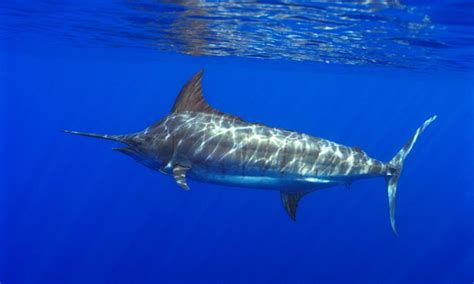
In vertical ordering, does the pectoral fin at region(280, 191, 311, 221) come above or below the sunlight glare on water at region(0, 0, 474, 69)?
below

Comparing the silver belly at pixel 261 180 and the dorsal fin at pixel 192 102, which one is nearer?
the silver belly at pixel 261 180

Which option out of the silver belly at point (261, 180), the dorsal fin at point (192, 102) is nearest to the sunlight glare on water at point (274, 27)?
the dorsal fin at point (192, 102)

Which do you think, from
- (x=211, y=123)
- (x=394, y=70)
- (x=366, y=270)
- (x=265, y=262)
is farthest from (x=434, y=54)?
(x=211, y=123)

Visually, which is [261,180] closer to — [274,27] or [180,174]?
[180,174]

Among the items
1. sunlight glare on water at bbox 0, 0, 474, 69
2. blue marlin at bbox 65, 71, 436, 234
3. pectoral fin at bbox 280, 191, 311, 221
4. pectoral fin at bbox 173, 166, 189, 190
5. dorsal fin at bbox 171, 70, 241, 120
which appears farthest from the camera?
sunlight glare on water at bbox 0, 0, 474, 69

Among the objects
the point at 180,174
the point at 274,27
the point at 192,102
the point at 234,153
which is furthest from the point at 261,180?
the point at 274,27

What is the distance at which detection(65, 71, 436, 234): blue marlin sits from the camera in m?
8.19

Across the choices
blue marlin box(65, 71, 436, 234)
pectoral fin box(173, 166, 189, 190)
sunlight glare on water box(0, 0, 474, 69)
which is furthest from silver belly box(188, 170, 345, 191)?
sunlight glare on water box(0, 0, 474, 69)

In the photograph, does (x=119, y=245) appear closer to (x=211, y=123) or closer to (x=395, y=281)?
(x=395, y=281)

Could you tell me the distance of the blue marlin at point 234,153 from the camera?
26.9 ft

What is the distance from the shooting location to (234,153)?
8180 mm

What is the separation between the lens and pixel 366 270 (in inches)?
805

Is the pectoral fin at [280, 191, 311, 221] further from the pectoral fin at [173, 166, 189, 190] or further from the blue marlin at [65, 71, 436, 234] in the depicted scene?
the pectoral fin at [173, 166, 189, 190]

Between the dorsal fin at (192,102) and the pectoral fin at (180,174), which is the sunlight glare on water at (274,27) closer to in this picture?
the dorsal fin at (192,102)
